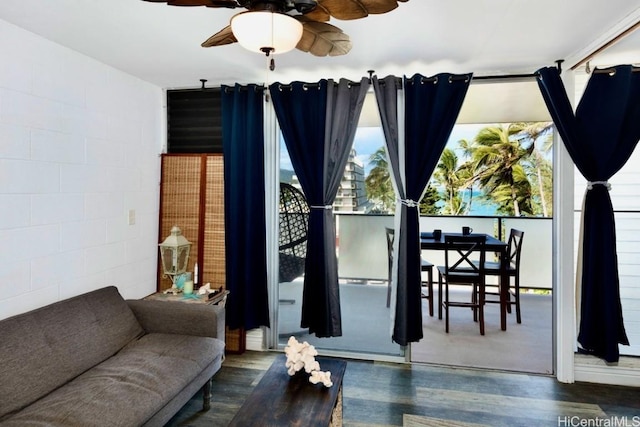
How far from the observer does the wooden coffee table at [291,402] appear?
1.62m

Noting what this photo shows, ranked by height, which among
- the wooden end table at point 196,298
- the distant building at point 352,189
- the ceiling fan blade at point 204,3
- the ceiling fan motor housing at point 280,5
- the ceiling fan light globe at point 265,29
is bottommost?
the wooden end table at point 196,298

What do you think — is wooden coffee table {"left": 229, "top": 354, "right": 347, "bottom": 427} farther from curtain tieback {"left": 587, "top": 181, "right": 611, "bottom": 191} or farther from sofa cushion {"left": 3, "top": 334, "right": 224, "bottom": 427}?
curtain tieback {"left": 587, "top": 181, "right": 611, "bottom": 191}

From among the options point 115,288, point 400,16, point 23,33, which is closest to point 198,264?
point 115,288

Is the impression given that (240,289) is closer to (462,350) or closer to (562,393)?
(462,350)

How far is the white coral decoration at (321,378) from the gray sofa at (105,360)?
2.45ft

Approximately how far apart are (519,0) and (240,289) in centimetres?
280

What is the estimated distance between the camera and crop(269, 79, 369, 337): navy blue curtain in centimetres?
298

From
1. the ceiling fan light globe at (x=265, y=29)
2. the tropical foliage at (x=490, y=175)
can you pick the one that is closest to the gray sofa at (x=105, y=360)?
the ceiling fan light globe at (x=265, y=29)

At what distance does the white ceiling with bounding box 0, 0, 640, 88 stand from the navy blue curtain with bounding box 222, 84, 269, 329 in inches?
10.3

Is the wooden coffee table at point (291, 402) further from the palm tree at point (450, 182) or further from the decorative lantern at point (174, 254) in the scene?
the palm tree at point (450, 182)

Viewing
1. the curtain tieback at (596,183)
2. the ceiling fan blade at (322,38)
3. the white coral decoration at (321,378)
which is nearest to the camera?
the ceiling fan blade at (322,38)

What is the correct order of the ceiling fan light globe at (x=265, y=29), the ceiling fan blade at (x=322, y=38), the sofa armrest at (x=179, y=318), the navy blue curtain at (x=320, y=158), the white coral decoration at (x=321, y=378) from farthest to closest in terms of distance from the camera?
1. the navy blue curtain at (x=320, y=158)
2. the sofa armrest at (x=179, y=318)
3. the white coral decoration at (x=321, y=378)
4. the ceiling fan blade at (x=322, y=38)
5. the ceiling fan light globe at (x=265, y=29)

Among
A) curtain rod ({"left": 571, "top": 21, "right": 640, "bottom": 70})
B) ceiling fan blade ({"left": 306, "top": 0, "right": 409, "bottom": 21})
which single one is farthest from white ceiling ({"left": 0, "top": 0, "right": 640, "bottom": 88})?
ceiling fan blade ({"left": 306, "top": 0, "right": 409, "bottom": 21})

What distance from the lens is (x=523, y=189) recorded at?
19.3ft
